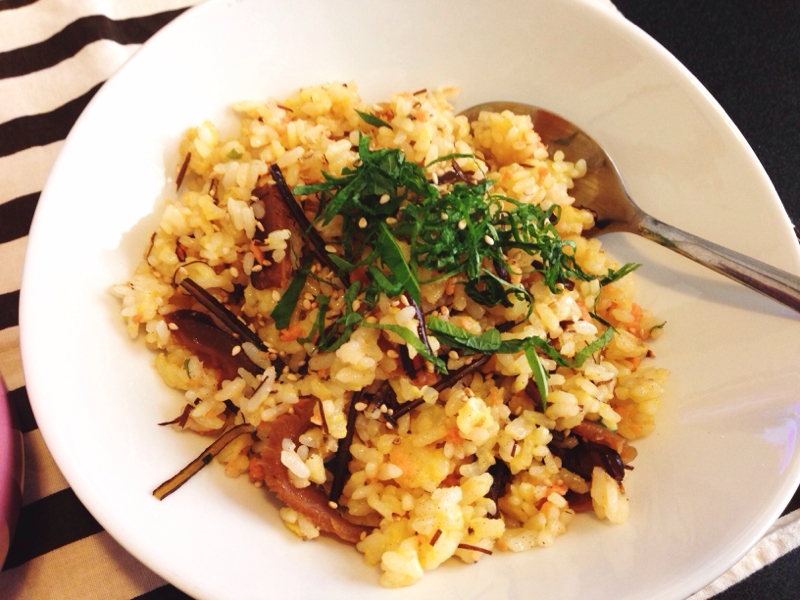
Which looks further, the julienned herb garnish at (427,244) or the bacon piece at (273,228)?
the bacon piece at (273,228)

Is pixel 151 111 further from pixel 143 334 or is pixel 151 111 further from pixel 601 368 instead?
pixel 601 368

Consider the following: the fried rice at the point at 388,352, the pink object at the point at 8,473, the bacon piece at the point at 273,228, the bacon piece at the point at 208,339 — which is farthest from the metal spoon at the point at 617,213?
the pink object at the point at 8,473

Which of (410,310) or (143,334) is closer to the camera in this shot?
(410,310)

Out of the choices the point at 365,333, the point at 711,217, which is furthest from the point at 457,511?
the point at 711,217

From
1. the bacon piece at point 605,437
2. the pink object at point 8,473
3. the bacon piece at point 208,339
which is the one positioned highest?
the bacon piece at point 208,339

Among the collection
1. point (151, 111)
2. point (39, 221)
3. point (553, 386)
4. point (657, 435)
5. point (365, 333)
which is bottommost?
point (657, 435)

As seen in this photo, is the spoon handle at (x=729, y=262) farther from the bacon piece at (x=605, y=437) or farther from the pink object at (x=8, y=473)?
the pink object at (x=8, y=473)
